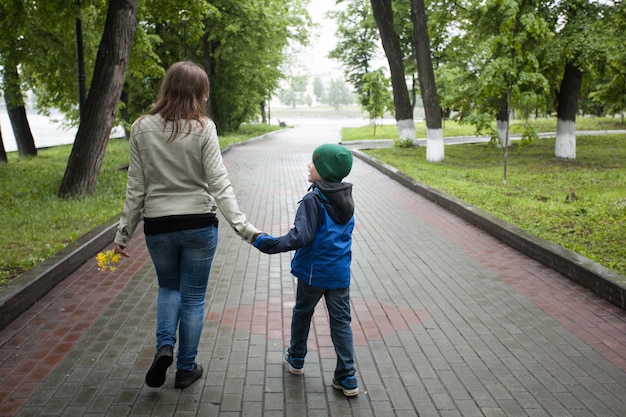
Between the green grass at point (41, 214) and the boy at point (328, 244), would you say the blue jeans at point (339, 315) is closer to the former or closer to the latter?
the boy at point (328, 244)

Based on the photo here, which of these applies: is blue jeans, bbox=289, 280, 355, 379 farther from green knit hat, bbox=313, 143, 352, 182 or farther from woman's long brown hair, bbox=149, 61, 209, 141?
woman's long brown hair, bbox=149, 61, 209, 141

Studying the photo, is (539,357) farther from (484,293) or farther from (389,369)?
(484,293)

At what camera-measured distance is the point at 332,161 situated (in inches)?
139

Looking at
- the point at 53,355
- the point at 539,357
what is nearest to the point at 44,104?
the point at 53,355

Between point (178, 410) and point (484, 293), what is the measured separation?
342 centimetres

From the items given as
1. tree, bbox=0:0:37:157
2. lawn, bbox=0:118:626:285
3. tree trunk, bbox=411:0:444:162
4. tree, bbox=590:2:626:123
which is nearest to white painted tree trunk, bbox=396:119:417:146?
lawn, bbox=0:118:626:285

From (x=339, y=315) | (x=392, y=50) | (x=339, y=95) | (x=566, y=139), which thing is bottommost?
(x=339, y=315)

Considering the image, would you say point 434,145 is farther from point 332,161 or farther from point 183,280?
point 183,280

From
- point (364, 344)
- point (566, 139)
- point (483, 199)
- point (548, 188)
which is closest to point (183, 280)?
point (364, 344)

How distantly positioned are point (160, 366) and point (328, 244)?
3.91 feet

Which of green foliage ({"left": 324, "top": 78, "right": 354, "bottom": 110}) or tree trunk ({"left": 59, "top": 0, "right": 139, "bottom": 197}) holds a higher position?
green foliage ({"left": 324, "top": 78, "right": 354, "bottom": 110})

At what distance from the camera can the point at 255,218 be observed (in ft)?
33.1

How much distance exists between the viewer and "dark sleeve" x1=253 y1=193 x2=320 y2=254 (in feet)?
11.2

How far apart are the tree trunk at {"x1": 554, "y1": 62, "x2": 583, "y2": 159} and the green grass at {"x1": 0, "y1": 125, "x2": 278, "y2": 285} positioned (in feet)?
46.2
